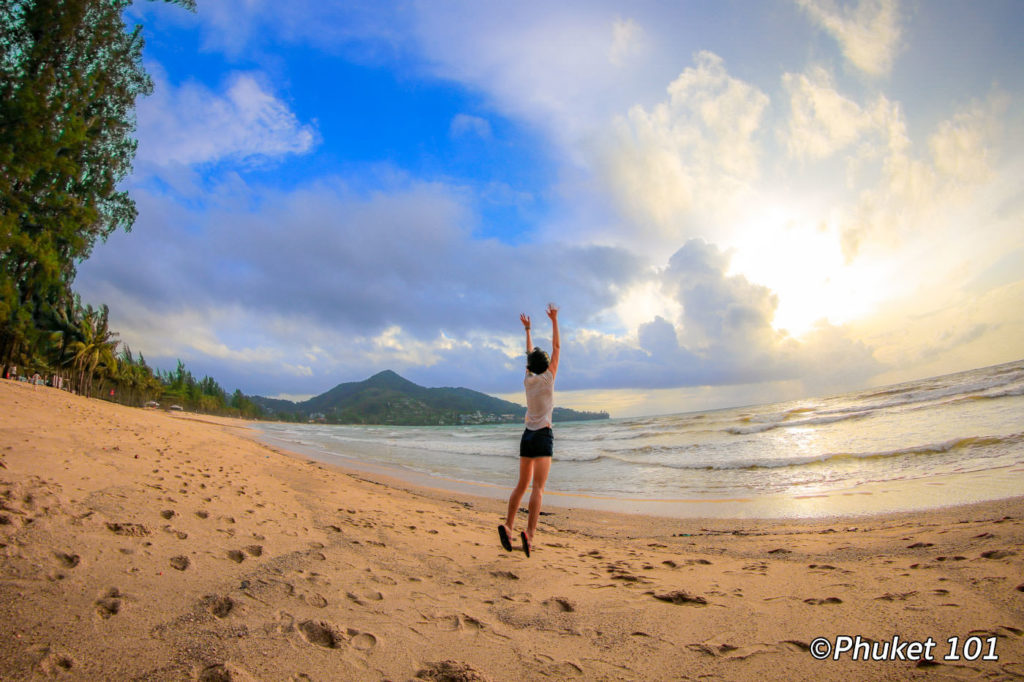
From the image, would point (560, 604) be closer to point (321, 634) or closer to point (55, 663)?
point (321, 634)

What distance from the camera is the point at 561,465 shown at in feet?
61.0

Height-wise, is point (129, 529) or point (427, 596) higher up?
point (129, 529)

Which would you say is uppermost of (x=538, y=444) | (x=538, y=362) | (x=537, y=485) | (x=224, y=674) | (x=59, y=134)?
(x=59, y=134)

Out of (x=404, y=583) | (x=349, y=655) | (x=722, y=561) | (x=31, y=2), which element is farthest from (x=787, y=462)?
(x=31, y=2)

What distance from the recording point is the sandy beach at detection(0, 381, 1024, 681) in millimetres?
2359

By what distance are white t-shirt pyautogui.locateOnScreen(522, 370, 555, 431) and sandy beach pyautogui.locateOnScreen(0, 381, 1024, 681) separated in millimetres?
1573

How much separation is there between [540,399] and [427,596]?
7.73ft

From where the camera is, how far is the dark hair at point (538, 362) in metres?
5.23

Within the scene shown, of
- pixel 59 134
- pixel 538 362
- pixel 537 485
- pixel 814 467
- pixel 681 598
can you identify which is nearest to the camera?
pixel 681 598

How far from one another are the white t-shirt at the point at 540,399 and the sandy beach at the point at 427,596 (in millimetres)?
1573

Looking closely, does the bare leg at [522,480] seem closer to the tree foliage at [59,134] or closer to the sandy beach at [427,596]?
the sandy beach at [427,596]

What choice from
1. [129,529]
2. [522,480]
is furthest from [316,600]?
[522,480]

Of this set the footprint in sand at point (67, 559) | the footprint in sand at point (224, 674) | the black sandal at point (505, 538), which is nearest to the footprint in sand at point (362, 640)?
the footprint in sand at point (224, 674)

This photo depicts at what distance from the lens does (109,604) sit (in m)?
2.55
